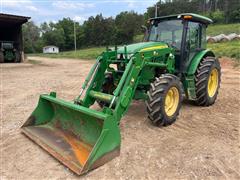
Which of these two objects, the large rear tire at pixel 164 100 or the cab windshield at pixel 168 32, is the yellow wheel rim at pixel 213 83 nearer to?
the cab windshield at pixel 168 32

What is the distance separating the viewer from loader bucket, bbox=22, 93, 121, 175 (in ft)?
11.7

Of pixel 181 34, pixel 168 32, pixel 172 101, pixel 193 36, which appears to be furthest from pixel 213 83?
pixel 172 101

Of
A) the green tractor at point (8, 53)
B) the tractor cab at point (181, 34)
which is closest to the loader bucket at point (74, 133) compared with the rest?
the tractor cab at point (181, 34)

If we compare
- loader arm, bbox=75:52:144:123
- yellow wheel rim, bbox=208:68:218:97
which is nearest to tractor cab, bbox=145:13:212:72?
yellow wheel rim, bbox=208:68:218:97

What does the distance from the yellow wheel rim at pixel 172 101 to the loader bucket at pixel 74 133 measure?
1.54 m

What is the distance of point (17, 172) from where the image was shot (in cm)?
361

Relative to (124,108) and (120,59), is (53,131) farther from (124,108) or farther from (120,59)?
(120,59)

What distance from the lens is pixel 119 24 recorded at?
5381 cm

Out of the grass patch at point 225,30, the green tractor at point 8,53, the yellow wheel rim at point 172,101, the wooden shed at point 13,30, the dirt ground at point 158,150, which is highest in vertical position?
the grass patch at point 225,30

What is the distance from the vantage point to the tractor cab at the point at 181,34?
5812 millimetres

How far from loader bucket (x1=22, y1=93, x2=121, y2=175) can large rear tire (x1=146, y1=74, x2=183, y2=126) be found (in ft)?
3.53

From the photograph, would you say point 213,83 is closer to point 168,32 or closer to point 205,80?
point 205,80

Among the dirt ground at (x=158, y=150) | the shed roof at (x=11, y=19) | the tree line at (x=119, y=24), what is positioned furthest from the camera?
the tree line at (x=119, y=24)

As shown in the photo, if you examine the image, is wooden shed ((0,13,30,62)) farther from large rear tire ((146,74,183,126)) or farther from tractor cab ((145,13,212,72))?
large rear tire ((146,74,183,126))
